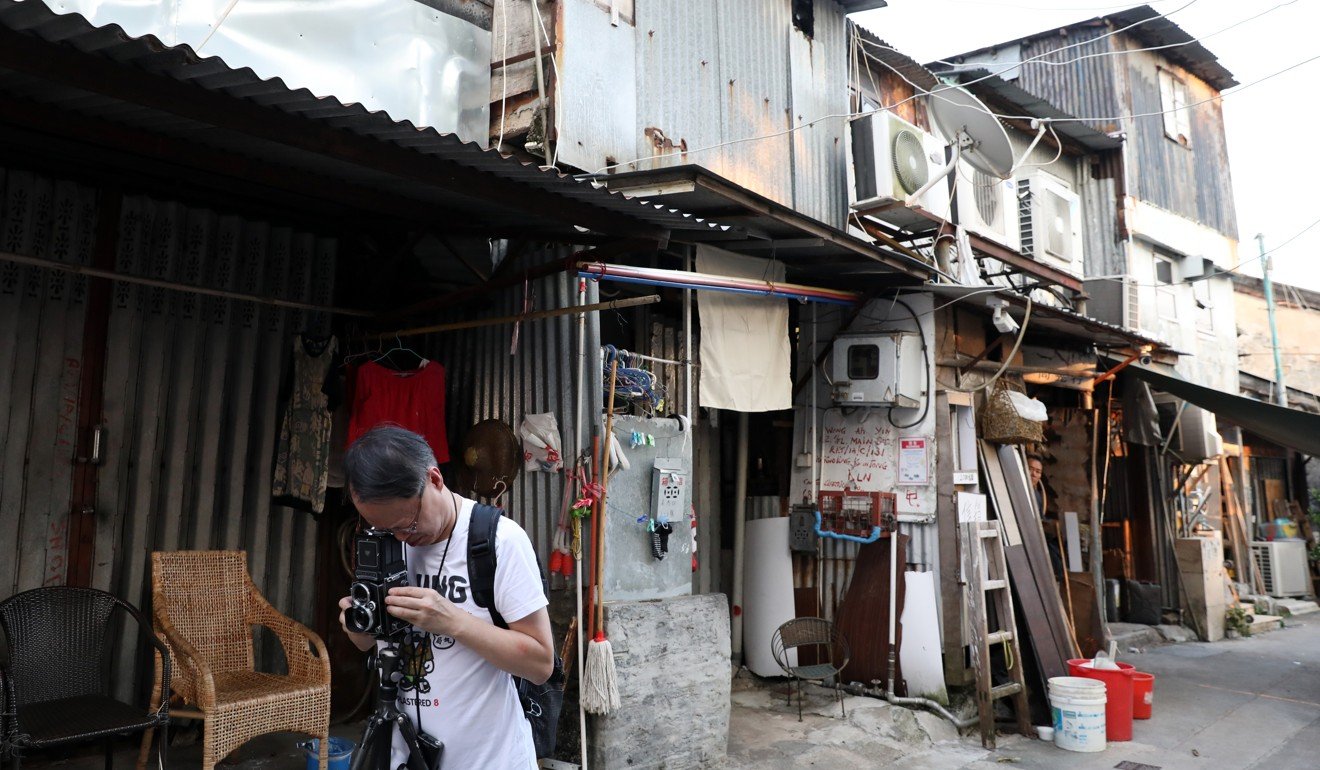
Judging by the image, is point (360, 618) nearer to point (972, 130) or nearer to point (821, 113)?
point (972, 130)

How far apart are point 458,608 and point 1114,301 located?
12.6 meters

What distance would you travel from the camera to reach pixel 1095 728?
7.26m

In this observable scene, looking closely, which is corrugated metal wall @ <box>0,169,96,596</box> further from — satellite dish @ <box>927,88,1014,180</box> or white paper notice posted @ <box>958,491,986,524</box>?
satellite dish @ <box>927,88,1014,180</box>

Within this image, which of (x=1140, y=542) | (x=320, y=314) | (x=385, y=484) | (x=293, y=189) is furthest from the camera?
(x=1140, y=542)

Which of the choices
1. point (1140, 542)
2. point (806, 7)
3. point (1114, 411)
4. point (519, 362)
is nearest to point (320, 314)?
point (519, 362)

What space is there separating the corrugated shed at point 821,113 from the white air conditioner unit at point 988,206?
1.49 metres

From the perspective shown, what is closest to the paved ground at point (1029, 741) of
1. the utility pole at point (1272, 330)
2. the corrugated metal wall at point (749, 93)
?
the corrugated metal wall at point (749, 93)

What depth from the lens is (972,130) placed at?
826 cm

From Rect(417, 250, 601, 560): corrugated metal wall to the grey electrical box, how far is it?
337cm

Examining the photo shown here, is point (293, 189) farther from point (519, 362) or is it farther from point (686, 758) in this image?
point (686, 758)

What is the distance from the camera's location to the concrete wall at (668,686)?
219 inches

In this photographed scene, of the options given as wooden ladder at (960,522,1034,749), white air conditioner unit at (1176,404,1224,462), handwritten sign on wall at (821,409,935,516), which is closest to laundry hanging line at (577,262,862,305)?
handwritten sign on wall at (821,409,935,516)

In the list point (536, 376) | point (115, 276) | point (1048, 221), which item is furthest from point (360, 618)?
point (1048, 221)

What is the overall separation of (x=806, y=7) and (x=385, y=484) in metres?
8.69
